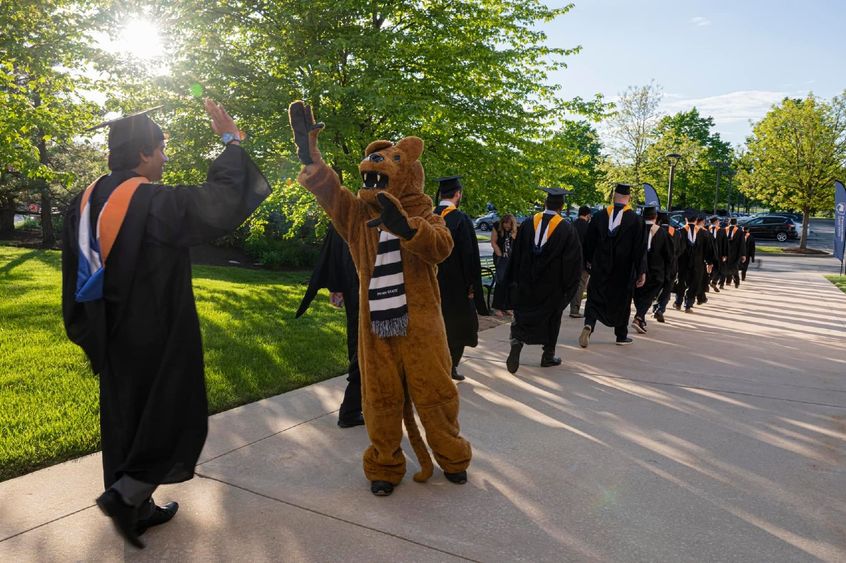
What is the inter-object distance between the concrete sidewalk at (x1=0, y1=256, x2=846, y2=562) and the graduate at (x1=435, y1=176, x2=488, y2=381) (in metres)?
0.59

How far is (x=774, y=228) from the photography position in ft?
126

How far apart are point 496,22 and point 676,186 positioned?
1562 inches

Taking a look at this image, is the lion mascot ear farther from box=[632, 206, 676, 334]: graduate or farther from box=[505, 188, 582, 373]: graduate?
box=[632, 206, 676, 334]: graduate

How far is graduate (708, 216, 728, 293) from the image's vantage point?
1444 centimetres

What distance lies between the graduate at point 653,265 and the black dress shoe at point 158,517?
7.51 meters

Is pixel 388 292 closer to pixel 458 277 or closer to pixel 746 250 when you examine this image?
pixel 458 277

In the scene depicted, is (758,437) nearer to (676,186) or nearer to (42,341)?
(42,341)

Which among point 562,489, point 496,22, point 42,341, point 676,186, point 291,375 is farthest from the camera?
point 676,186

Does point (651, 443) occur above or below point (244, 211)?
below

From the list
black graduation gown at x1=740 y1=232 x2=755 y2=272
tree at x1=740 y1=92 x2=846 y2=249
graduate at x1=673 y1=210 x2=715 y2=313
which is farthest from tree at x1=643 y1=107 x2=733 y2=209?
graduate at x1=673 y1=210 x2=715 y2=313

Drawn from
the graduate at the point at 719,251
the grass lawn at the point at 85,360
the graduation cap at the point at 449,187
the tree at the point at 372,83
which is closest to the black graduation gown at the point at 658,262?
the tree at the point at 372,83

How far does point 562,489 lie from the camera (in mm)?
3719

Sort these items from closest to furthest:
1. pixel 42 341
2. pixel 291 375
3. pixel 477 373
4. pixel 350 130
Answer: pixel 291 375
pixel 477 373
pixel 42 341
pixel 350 130

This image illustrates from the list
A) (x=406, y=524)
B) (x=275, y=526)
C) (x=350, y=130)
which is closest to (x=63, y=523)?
(x=275, y=526)
